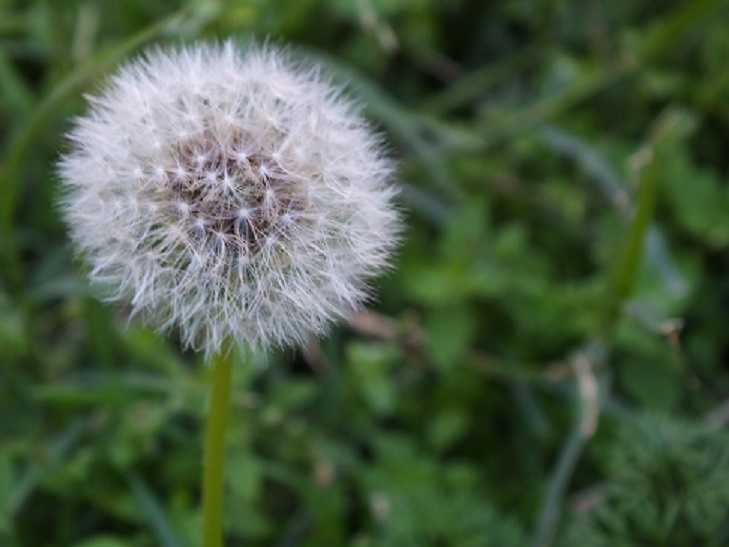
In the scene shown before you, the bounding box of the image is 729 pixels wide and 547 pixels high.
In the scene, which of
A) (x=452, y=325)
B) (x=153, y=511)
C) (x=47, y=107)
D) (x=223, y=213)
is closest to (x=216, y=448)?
(x=223, y=213)

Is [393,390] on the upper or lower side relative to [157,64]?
lower

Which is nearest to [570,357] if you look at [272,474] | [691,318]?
[691,318]

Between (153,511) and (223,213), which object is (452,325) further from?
(223,213)

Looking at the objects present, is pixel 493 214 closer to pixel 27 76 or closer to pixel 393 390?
pixel 393 390

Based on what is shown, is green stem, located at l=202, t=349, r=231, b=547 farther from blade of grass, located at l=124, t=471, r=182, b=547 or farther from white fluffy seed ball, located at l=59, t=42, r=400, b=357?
blade of grass, located at l=124, t=471, r=182, b=547

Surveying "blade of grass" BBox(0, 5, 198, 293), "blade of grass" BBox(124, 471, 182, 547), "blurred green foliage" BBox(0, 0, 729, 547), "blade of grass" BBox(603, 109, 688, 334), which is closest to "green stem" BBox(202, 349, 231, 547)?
"blurred green foliage" BBox(0, 0, 729, 547)

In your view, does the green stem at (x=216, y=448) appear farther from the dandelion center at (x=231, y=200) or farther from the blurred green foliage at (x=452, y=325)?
the blurred green foliage at (x=452, y=325)
